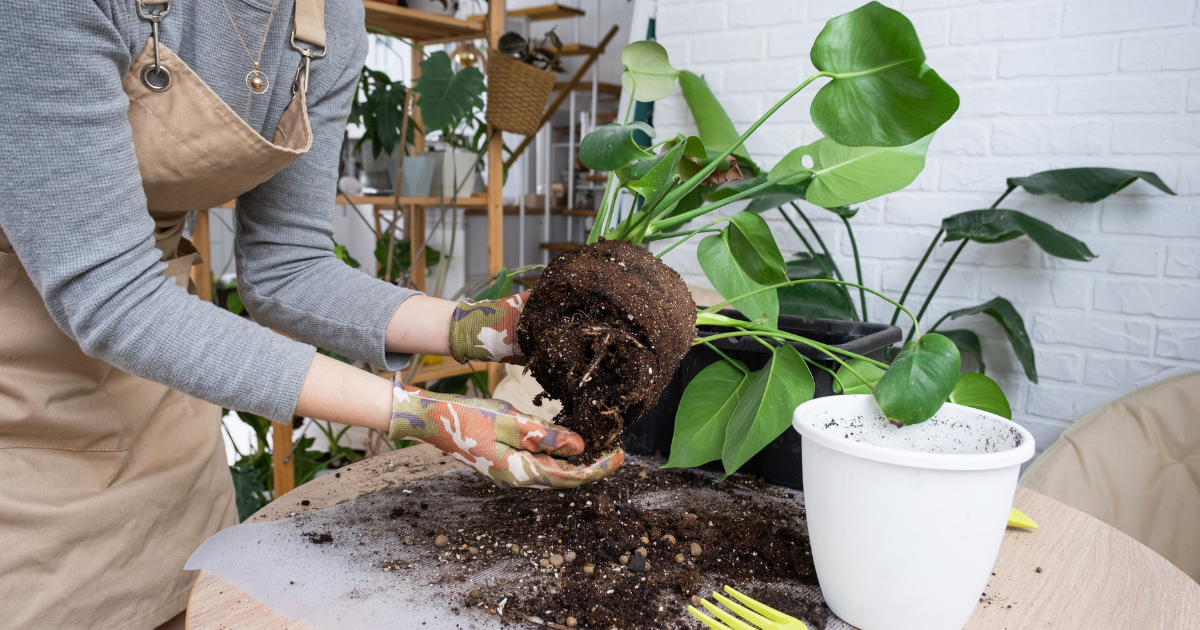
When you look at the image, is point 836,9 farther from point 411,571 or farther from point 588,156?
point 411,571

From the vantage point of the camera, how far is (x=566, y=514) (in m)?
0.73


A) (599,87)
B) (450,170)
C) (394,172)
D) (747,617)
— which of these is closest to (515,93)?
(450,170)

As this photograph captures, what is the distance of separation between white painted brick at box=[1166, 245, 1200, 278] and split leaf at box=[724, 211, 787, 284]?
1105 millimetres

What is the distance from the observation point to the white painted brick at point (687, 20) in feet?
6.25

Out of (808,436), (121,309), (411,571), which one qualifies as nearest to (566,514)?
(411,571)

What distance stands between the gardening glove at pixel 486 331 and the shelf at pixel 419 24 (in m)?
1.04

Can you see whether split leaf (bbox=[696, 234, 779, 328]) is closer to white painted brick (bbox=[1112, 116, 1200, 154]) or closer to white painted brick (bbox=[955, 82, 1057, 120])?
white painted brick (bbox=[955, 82, 1057, 120])

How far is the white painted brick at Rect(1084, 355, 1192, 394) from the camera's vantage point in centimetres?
146

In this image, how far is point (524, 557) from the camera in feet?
2.12

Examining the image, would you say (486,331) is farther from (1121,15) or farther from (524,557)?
(1121,15)

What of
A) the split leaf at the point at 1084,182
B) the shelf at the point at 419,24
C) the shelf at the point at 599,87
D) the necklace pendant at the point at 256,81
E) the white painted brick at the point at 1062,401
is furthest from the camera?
the shelf at the point at 599,87

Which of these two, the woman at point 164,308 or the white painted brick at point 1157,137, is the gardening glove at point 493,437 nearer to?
the woman at point 164,308

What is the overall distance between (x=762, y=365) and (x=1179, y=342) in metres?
1.11

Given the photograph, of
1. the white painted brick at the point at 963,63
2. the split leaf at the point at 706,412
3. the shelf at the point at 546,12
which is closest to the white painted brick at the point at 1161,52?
the white painted brick at the point at 963,63
